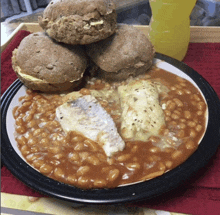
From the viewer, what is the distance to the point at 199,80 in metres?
1.71

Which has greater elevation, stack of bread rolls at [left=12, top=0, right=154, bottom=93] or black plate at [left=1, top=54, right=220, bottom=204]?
stack of bread rolls at [left=12, top=0, right=154, bottom=93]

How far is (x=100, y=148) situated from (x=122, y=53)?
2.17ft

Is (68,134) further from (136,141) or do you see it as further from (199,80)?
(199,80)

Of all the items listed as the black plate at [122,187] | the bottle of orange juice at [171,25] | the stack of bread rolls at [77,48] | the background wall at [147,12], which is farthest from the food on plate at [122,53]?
the background wall at [147,12]

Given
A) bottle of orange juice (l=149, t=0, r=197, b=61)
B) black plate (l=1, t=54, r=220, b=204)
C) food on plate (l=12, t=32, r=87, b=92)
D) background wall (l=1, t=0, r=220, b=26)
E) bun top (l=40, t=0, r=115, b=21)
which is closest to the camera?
black plate (l=1, t=54, r=220, b=204)

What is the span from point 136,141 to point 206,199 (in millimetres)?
426

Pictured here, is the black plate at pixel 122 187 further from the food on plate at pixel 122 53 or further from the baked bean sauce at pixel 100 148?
the food on plate at pixel 122 53

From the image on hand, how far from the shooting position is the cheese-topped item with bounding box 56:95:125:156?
4.22ft

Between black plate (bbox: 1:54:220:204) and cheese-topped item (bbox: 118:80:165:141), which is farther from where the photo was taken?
cheese-topped item (bbox: 118:80:165:141)

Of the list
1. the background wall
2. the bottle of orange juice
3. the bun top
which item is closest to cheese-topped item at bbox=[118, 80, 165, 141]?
the bun top

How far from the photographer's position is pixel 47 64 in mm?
1580

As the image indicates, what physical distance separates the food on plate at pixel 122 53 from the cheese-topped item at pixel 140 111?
12 centimetres

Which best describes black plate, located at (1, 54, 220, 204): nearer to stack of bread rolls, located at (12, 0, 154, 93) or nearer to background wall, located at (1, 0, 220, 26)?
stack of bread rolls, located at (12, 0, 154, 93)

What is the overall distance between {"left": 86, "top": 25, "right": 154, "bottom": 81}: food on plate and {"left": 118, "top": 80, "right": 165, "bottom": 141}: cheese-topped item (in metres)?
0.12
